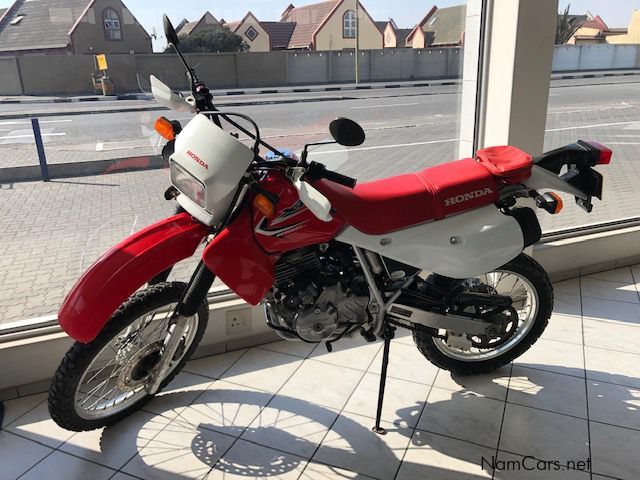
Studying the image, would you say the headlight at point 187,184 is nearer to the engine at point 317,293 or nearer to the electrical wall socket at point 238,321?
the engine at point 317,293

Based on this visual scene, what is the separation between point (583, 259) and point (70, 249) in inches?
120

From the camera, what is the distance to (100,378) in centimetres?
234

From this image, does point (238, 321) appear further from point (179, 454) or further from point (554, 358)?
point (554, 358)

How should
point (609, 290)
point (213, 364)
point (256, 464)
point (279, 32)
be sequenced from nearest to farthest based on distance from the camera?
point (256, 464) < point (279, 32) < point (213, 364) < point (609, 290)

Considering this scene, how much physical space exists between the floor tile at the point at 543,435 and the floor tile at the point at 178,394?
1.31 meters

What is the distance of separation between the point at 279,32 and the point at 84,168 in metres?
1.14

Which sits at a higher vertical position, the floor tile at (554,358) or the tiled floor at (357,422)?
the tiled floor at (357,422)

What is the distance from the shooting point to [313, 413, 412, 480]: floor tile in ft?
6.45

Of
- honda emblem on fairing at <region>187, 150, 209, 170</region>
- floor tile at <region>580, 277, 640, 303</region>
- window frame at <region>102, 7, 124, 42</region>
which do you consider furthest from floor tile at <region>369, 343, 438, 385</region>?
window frame at <region>102, 7, 124, 42</region>

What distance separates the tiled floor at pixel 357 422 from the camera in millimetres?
1968

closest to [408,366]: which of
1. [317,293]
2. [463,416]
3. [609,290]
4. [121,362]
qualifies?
[463,416]

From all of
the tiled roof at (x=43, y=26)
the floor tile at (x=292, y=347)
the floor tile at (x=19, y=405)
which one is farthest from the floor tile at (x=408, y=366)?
the tiled roof at (x=43, y=26)

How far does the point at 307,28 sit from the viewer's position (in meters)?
2.56

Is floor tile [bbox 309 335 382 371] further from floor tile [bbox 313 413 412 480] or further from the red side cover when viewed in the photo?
the red side cover
